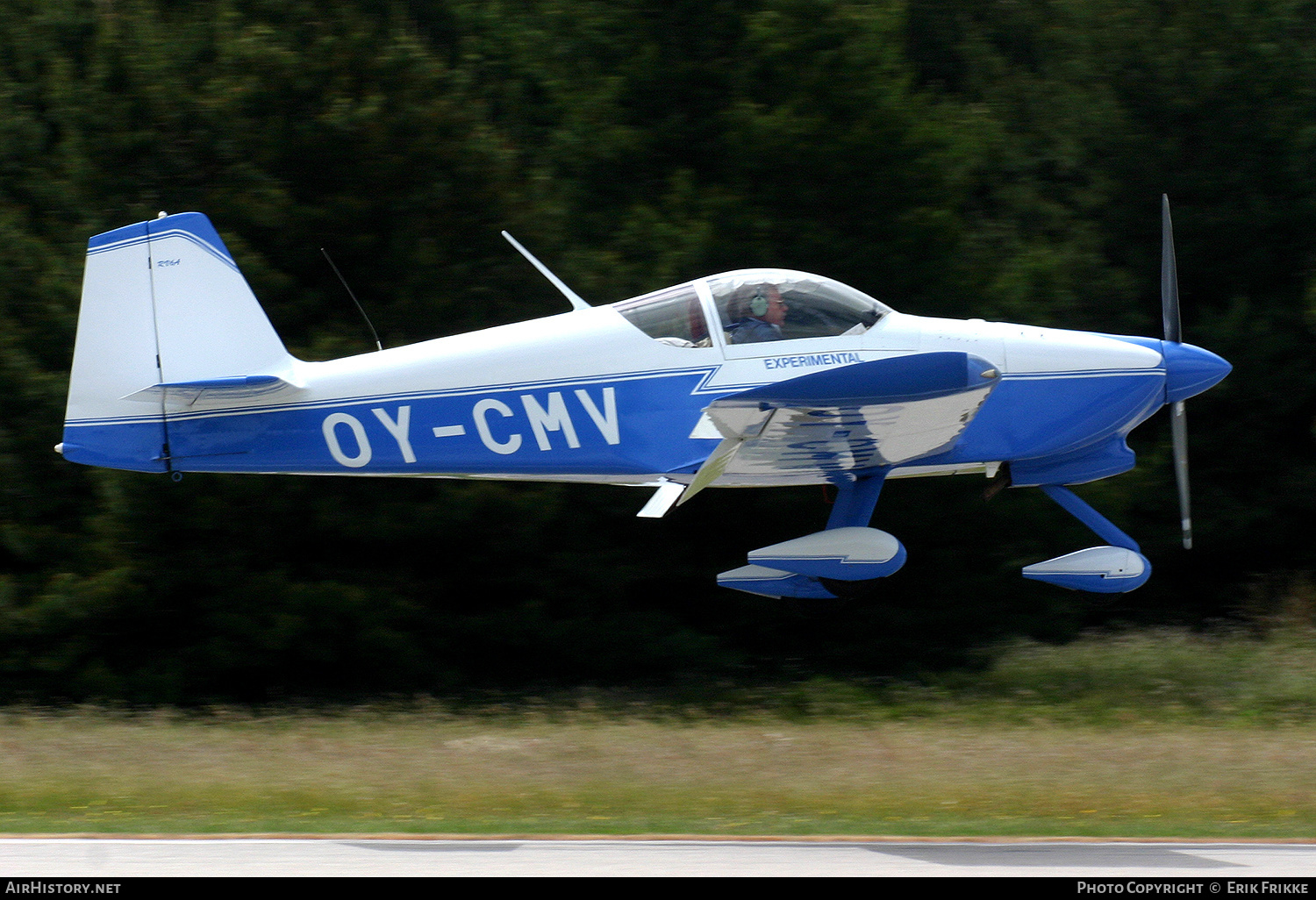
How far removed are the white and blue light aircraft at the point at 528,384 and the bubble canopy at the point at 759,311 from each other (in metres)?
0.01

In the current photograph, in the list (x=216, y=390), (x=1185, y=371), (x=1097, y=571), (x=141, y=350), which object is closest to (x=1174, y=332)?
(x=1185, y=371)

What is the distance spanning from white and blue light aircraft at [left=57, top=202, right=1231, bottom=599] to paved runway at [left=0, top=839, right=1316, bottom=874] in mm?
2120

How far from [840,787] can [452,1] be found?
1083 cm

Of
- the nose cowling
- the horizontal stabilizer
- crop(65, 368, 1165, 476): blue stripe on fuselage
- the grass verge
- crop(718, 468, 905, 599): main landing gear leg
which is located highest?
the nose cowling

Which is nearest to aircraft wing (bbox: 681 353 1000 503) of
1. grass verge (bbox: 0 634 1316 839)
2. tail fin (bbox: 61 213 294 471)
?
grass verge (bbox: 0 634 1316 839)

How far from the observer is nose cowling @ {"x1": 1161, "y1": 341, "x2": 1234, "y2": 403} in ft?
28.0

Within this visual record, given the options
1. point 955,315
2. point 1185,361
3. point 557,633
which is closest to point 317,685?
point 557,633

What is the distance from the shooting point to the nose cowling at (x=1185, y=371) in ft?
28.0

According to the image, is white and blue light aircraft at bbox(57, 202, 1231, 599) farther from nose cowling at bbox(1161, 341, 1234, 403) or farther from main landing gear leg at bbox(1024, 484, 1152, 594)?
nose cowling at bbox(1161, 341, 1234, 403)

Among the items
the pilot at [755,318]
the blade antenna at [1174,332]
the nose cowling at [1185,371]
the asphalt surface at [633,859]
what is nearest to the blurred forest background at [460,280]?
the blade antenna at [1174,332]

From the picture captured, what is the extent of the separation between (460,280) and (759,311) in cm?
397

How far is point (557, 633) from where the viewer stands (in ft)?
36.8
